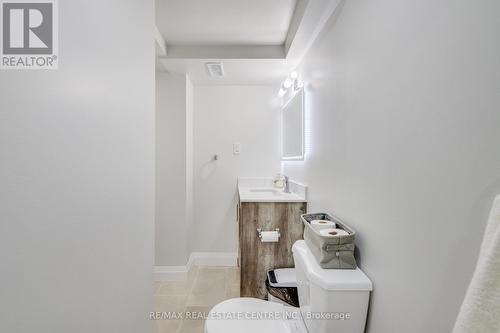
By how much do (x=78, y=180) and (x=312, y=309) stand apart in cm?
105

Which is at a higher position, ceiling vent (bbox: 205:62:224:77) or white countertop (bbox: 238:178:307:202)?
ceiling vent (bbox: 205:62:224:77)

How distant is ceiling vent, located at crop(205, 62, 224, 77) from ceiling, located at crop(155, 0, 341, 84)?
0.05 meters

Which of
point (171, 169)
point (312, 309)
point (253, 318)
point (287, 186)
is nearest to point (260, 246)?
point (253, 318)

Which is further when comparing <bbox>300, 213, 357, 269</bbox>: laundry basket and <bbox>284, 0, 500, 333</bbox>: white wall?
<bbox>300, 213, 357, 269</bbox>: laundry basket

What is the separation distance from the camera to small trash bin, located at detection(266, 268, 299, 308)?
5.67 ft

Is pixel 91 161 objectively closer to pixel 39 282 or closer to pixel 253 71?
pixel 39 282

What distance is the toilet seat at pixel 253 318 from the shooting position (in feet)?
4.17

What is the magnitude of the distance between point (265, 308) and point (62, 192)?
1.25m

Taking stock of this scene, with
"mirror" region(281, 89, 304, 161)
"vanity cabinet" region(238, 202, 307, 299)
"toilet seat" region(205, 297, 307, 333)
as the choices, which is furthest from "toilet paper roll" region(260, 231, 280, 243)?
"mirror" region(281, 89, 304, 161)

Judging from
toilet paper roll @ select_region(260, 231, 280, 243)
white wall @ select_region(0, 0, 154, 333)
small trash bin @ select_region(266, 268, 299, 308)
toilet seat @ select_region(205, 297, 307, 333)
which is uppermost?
white wall @ select_region(0, 0, 154, 333)

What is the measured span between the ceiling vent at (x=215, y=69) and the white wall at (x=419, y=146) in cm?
144

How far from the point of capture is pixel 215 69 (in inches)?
103

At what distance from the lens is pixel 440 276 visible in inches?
27.2

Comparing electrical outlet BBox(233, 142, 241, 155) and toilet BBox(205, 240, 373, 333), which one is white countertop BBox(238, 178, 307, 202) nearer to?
electrical outlet BBox(233, 142, 241, 155)
